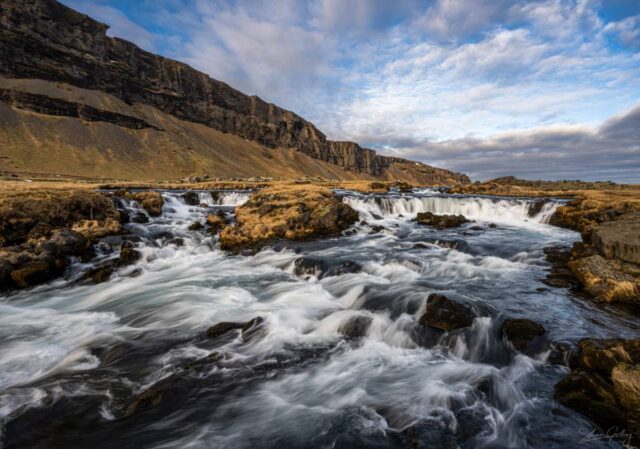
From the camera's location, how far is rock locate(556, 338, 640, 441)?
16.3 feet

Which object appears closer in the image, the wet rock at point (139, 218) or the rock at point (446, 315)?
the rock at point (446, 315)

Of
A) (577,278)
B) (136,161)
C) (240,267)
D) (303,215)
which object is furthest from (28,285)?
(136,161)

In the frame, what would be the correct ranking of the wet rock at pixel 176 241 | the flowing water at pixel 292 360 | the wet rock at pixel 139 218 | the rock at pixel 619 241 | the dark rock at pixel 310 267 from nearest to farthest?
the flowing water at pixel 292 360, the rock at pixel 619 241, the dark rock at pixel 310 267, the wet rock at pixel 176 241, the wet rock at pixel 139 218

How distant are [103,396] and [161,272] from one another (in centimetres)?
951

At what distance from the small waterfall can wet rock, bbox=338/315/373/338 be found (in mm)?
20126

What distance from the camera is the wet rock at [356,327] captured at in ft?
29.1

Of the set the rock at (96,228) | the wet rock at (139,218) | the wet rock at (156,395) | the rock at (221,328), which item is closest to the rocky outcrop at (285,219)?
the rock at (96,228)

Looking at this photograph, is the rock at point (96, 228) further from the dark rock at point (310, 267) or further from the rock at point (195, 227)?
the dark rock at point (310, 267)

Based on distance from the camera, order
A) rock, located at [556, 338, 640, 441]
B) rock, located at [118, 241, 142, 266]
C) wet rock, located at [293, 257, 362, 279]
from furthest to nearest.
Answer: rock, located at [118, 241, 142, 266], wet rock, located at [293, 257, 362, 279], rock, located at [556, 338, 640, 441]

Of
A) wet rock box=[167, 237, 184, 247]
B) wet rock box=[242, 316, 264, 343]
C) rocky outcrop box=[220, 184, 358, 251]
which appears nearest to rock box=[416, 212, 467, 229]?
rocky outcrop box=[220, 184, 358, 251]

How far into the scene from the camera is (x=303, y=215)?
2128 centimetres

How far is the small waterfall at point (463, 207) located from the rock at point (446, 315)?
20.3 m

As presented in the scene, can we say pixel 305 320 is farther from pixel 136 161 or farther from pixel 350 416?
pixel 136 161

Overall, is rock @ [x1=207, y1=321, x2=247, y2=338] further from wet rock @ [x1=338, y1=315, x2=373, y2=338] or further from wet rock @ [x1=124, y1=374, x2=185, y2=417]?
wet rock @ [x1=338, y1=315, x2=373, y2=338]
